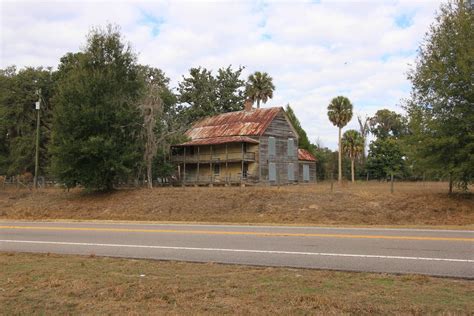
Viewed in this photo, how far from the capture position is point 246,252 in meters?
10.4

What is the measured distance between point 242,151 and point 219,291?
36.3 metres

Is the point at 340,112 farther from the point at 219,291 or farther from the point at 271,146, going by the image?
the point at 219,291

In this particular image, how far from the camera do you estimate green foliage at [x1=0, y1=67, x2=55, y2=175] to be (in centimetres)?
4756

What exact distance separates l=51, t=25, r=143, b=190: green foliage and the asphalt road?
14751 millimetres

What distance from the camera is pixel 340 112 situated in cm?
5147

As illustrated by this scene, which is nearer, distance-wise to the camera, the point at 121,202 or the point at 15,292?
the point at 15,292

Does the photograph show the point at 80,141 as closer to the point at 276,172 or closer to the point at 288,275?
the point at 276,172

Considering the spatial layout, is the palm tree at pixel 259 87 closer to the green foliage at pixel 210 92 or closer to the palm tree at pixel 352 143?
the green foliage at pixel 210 92

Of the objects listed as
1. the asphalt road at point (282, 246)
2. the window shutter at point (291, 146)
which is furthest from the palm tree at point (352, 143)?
the asphalt road at point (282, 246)

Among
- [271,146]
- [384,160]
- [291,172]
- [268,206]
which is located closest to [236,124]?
[271,146]

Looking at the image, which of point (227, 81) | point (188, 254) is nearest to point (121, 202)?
point (188, 254)

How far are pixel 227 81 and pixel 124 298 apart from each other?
54451 millimetres

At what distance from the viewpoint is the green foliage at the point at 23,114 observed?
47.6 meters

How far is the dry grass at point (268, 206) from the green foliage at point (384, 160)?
41.6 meters
